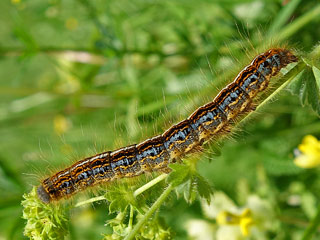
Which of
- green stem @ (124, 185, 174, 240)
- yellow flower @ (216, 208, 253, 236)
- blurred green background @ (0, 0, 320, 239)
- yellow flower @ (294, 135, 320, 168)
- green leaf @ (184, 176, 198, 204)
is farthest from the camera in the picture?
blurred green background @ (0, 0, 320, 239)

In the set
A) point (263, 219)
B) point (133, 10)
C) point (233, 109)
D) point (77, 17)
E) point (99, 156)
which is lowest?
point (263, 219)

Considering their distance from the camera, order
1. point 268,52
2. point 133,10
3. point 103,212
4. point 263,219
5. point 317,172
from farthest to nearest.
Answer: point 133,10
point 103,212
point 317,172
point 263,219
point 268,52

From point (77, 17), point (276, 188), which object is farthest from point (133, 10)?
point (276, 188)

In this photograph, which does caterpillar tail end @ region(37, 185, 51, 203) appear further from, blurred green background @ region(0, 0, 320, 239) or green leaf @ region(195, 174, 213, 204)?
green leaf @ region(195, 174, 213, 204)

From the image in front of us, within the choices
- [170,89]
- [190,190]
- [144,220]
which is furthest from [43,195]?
[170,89]

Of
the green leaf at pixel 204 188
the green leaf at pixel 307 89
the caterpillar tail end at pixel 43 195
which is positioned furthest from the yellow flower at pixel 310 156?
the caterpillar tail end at pixel 43 195

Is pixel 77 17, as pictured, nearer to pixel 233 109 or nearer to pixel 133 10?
pixel 133 10

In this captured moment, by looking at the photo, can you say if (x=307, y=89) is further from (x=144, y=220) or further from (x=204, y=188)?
(x=144, y=220)

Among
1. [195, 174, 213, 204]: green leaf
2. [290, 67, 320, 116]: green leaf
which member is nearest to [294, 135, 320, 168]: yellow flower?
[290, 67, 320, 116]: green leaf
